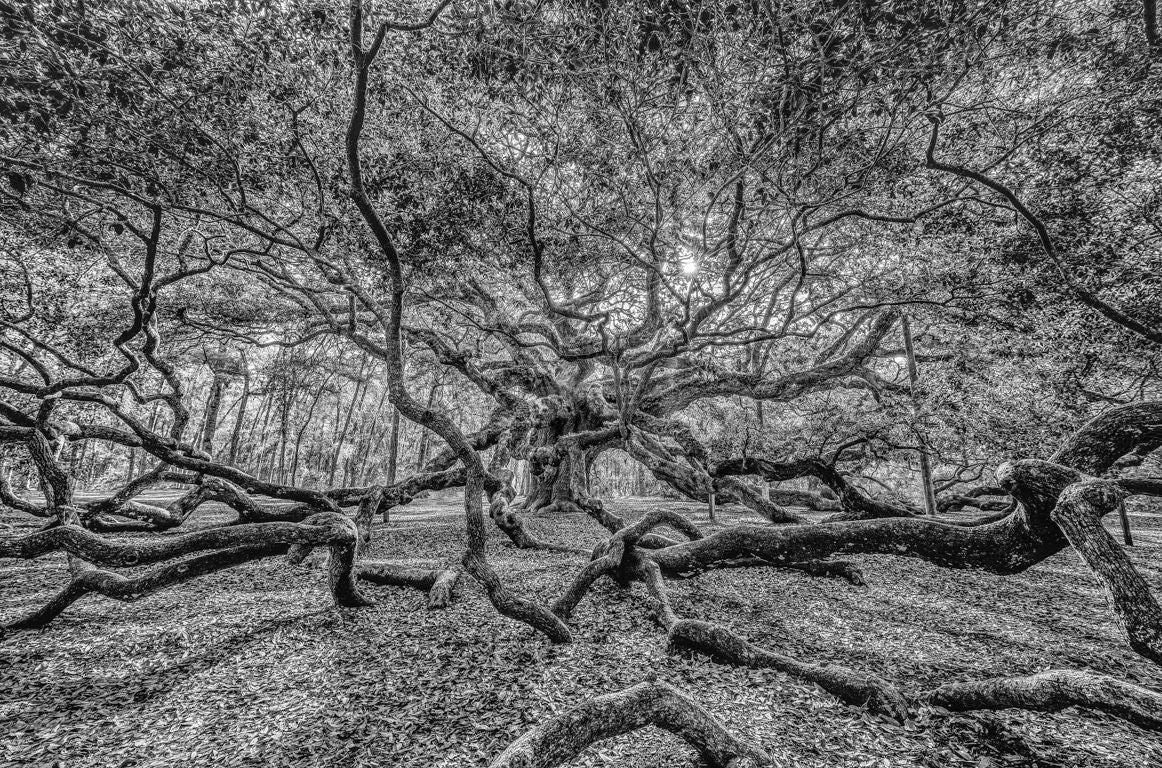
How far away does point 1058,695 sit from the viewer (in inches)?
87.0

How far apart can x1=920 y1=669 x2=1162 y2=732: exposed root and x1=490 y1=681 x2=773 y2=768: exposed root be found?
1.31 meters

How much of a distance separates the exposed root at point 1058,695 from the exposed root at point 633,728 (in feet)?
4.29

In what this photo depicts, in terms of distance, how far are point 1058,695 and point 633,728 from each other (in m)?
2.17

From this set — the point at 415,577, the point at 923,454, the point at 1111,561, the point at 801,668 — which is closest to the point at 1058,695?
the point at 1111,561

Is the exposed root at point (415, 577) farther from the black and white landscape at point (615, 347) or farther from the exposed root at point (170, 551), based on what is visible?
the exposed root at point (170, 551)

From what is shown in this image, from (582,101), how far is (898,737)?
6.21 metres

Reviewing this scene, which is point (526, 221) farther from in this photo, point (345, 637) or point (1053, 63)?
point (1053, 63)

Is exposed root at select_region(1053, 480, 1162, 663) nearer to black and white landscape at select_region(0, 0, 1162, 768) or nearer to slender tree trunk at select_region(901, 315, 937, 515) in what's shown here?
black and white landscape at select_region(0, 0, 1162, 768)

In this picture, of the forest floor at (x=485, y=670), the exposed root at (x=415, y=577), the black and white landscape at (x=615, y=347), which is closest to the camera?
the forest floor at (x=485, y=670)

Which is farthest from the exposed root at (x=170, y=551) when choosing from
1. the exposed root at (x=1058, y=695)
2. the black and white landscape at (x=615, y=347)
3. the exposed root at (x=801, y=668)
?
the exposed root at (x=1058, y=695)

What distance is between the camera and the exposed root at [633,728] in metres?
1.85

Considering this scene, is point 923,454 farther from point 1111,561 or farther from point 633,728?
point 633,728

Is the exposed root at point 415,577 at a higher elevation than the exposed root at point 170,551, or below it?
below

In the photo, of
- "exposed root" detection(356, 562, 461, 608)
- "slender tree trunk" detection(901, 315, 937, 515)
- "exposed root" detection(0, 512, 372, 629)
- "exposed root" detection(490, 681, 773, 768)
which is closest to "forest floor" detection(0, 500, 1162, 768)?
"exposed root" detection(356, 562, 461, 608)
